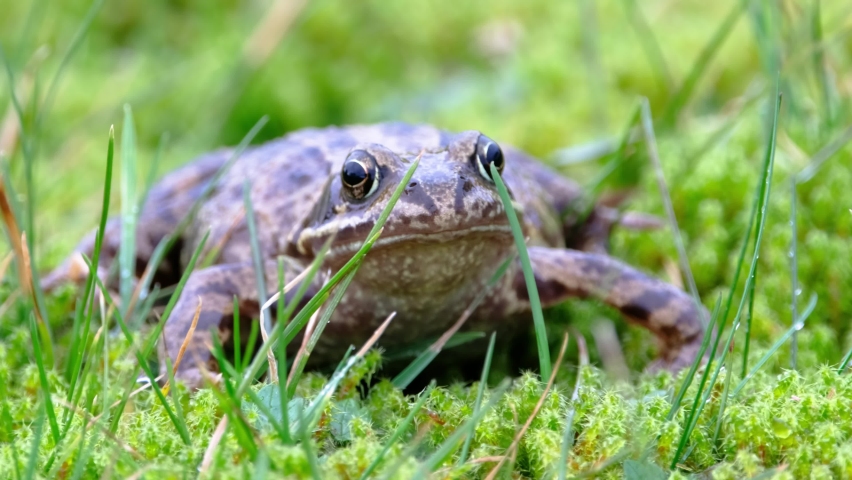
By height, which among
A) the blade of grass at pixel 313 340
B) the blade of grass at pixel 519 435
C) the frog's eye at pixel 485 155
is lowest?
the blade of grass at pixel 519 435

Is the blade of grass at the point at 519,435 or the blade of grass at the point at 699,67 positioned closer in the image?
the blade of grass at the point at 519,435

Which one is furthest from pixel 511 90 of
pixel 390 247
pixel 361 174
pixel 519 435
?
pixel 519 435

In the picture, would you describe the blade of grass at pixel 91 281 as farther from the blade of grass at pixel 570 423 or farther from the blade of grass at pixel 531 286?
the blade of grass at pixel 570 423

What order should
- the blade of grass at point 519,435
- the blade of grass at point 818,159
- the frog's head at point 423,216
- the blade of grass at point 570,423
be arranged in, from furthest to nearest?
the blade of grass at point 818,159 < the frog's head at point 423,216 < the blade of grass at point 519,435 < the blade of grass at point 570,423

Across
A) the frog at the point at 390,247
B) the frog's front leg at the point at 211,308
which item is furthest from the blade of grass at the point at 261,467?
the frog's front leg at the point at 211,308

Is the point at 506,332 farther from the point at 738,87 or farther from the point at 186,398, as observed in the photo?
the point at 738,87

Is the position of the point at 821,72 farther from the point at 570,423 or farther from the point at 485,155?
the point at 570,423
